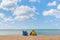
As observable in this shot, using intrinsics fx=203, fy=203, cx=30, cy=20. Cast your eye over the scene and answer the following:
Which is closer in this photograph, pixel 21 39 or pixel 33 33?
pixel 21 39

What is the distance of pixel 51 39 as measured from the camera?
12.1 metres

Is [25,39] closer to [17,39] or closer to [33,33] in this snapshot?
[17,39]

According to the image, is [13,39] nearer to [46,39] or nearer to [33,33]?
[46,39]

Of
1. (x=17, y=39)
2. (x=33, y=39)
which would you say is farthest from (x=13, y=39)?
(x=33, y=39)

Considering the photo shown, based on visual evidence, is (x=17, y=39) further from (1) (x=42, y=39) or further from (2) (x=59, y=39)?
(2) (x=59, y=39)

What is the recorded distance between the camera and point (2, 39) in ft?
39.4

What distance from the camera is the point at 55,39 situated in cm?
1205

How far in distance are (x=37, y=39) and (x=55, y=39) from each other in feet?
3.53

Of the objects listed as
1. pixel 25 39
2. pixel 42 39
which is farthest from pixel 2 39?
pixel 42 39

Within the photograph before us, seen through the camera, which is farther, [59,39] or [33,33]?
[33,33]

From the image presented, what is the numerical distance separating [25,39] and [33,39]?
0.49 meters

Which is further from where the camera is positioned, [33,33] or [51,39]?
[33,33]

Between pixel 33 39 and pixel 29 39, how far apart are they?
244 millimetres

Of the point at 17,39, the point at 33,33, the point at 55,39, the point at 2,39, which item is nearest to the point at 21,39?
the point at 17,39
